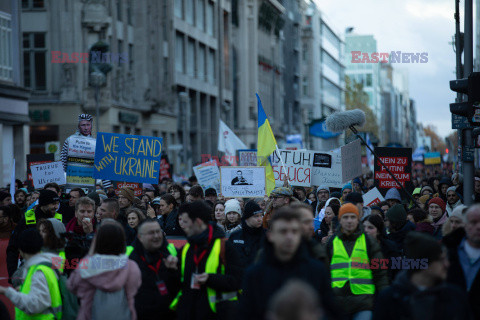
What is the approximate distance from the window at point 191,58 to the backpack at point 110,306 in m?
51.1

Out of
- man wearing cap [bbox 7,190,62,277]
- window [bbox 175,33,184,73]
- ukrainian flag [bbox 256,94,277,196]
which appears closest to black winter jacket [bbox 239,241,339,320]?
man wearing cap [bbox 7,190,62,277]

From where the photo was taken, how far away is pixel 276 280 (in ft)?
19.5

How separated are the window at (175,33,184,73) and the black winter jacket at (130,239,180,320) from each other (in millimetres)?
48296

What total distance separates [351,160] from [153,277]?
322 inches

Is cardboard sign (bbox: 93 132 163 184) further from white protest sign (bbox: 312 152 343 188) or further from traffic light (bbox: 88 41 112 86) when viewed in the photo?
traffic light (bbox: 88 41 112 86)

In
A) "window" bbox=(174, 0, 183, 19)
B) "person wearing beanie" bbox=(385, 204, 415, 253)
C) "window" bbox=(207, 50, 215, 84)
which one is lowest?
"person wearing beanie" bbox=(385, 204, 415, 253)

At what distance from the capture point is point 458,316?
19.3ft

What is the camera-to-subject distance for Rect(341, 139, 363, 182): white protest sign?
15742 millimetres

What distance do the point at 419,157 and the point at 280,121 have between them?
25944 mm

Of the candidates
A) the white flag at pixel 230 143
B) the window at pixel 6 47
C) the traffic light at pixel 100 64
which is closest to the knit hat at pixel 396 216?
the white flag at pixel 230 143

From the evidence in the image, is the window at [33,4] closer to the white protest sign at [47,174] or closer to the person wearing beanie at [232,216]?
the white protest sign at [47,174]

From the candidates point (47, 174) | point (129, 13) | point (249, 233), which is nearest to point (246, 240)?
point (249, 233)

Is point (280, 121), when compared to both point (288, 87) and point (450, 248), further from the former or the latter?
point (450, 248)

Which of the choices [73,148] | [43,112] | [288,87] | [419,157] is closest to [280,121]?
[288,87]
